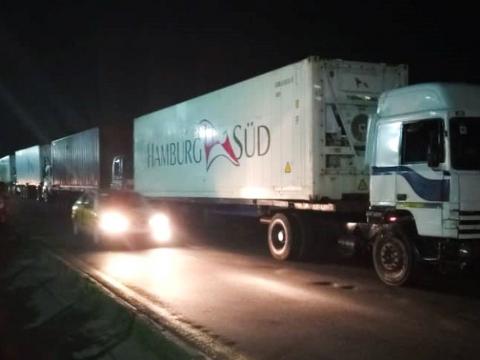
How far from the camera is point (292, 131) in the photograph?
12461 millimetres

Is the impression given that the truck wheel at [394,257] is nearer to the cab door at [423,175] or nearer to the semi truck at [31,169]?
the cab door at [423,175]

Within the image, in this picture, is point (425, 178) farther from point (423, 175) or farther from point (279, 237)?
point (279, 237)

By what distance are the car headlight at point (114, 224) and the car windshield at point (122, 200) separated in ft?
2.25

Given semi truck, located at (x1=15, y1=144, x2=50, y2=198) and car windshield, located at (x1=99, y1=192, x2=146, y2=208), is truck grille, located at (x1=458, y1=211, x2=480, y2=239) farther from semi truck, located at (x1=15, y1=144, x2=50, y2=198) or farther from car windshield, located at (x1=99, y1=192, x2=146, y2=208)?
semi truck, located at (x1=15, y1=144, x2=50, y2=198)

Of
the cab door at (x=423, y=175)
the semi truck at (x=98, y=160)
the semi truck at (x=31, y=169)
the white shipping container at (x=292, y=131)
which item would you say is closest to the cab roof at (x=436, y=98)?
the cab door at (x=423, y=175)

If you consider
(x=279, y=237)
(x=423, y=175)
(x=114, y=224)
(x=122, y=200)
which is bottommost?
(x=279, y=237)

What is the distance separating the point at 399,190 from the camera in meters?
9.88

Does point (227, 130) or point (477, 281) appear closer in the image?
point (477, 281)

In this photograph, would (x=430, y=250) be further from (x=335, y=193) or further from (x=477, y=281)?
(x=335, y=193)

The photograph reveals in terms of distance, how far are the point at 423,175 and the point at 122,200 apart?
951cm

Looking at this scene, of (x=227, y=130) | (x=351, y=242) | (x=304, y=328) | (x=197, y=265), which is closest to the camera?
(x=304, y=328)

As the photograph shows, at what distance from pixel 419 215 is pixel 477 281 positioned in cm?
217

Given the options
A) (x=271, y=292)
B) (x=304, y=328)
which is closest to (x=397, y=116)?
(x=271, y=292)

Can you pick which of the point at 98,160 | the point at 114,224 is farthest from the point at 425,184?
the point at 98,160
